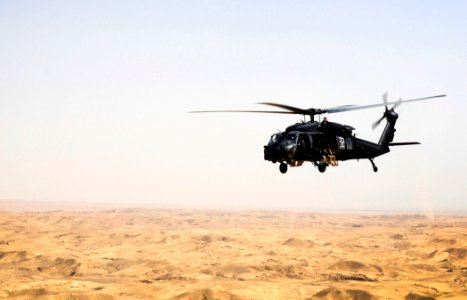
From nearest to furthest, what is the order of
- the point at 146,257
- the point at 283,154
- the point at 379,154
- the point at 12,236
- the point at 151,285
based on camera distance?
the point at 283,154 < the point at 379,154 < the point at 151,285 < the point at 146,257 < the point at 12,236

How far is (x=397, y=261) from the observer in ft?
372

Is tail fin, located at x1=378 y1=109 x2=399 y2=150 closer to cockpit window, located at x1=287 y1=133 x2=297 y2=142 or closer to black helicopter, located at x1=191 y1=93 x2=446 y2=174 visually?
black helicopter, located at x1=191 y1=93 x2=446 y2=174

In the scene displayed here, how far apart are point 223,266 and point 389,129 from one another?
8860 centimetres

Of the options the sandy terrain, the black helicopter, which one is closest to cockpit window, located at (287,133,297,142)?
the black helicopter

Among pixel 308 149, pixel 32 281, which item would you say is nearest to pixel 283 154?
pixel 308 149

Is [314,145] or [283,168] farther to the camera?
[314,145]

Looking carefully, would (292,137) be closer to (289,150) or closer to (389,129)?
(289,150)

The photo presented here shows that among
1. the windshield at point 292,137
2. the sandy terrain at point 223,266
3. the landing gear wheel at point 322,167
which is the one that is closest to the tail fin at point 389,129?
the landing gear wheel at point 322,167

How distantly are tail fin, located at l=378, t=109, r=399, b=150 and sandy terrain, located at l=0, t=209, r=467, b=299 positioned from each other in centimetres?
5238

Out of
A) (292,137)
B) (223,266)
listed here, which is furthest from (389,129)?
(223,266)

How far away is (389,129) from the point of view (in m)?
30.1

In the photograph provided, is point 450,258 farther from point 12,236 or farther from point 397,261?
point 12,236

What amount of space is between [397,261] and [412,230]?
256ft

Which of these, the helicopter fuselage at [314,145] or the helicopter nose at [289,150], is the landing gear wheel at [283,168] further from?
the helicopter nose at [289,150]
